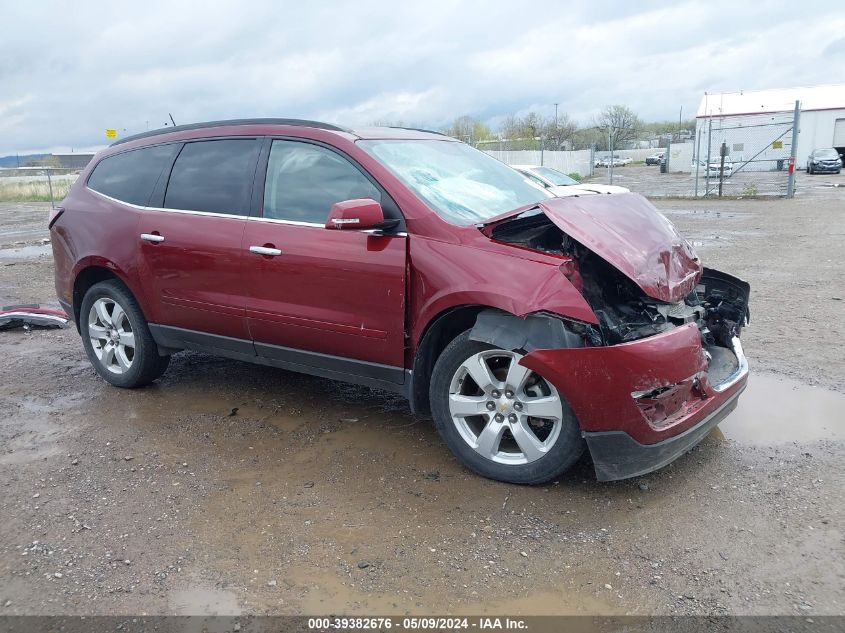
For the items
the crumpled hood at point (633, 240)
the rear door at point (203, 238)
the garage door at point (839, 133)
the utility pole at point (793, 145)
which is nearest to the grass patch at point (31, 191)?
the utility pole at point (793, 145)

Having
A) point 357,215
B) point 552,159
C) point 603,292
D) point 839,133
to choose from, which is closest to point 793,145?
point 552,159

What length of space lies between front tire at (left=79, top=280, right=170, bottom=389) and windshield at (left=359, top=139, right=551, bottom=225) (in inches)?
88.9

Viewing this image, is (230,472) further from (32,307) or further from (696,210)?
(696,210)

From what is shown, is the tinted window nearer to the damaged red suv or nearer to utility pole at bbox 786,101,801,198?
the damaged red suv

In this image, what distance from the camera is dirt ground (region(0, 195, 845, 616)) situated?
282 centimetres

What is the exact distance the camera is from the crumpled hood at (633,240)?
3.49m

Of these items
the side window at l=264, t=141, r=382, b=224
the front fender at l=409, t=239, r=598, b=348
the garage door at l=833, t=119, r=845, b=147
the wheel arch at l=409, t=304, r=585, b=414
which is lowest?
the wheel arch at l=409, t=304, r=585, b=414

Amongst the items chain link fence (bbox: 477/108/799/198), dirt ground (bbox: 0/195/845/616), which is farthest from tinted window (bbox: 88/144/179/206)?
chain link fence (bbox: 477/108/799/198)

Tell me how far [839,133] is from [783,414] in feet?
155

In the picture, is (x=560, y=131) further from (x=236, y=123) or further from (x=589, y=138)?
(x=236, y=123)

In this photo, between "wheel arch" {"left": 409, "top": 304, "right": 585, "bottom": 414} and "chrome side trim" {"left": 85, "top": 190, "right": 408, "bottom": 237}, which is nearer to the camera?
"wheel arch" {"left": 409, "top": 304, "right": 585, "bottom": 414}

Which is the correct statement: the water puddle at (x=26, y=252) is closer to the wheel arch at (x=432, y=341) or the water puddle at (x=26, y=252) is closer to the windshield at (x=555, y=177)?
the windshield at (x=555, y=177)

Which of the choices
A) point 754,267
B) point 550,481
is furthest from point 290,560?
point 754,267

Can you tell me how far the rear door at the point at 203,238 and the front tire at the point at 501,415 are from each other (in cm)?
154
